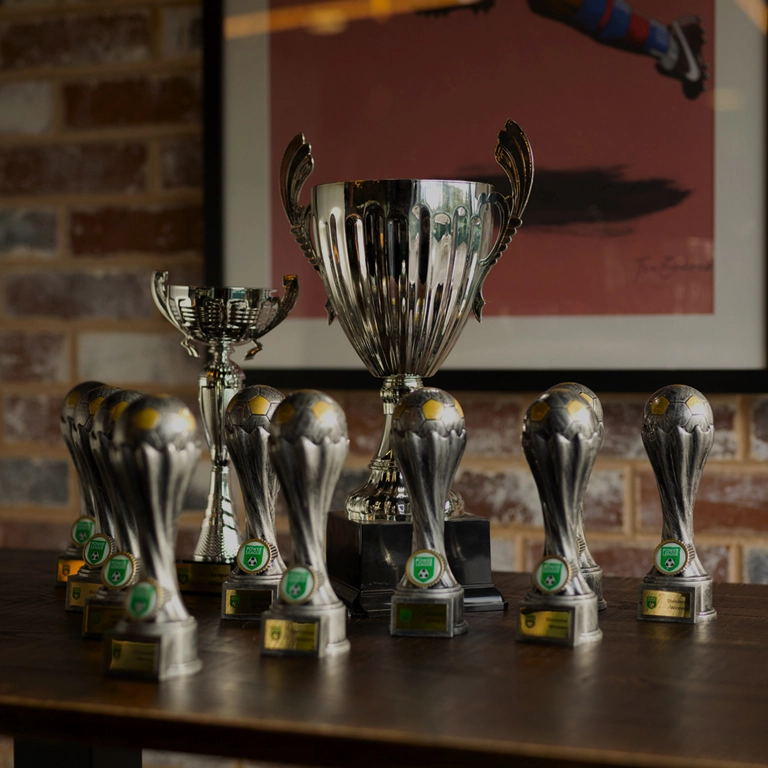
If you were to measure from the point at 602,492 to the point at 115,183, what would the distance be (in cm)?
96

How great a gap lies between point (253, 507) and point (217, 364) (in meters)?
0.23

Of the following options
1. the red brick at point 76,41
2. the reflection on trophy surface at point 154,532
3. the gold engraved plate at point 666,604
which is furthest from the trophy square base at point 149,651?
the red brick at point 76,41

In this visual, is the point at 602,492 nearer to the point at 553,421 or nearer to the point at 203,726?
the point at 553,421

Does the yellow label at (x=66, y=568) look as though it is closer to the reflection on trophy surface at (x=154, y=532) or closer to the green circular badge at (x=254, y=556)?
the green circular badge at (x=254, y=556)

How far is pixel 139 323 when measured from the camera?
74.7 inches

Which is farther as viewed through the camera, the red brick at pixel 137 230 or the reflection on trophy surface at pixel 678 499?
the red brick at pixel 137 230

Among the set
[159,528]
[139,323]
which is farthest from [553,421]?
[139,323]

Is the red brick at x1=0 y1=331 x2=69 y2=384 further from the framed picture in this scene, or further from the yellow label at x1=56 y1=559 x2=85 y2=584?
the yellow label at x1=56 y1=559 x2=85 y2=584

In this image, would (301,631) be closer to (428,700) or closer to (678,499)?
(428,700)

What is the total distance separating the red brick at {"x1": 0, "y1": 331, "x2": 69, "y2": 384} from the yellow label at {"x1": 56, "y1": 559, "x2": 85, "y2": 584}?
80 cm

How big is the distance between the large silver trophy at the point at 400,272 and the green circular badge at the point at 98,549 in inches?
9.0

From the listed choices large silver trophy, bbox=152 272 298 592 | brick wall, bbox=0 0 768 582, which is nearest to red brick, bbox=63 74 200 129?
brick wall, bbox=0 0 768 582

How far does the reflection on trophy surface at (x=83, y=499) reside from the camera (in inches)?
43.9

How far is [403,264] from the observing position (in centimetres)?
110
